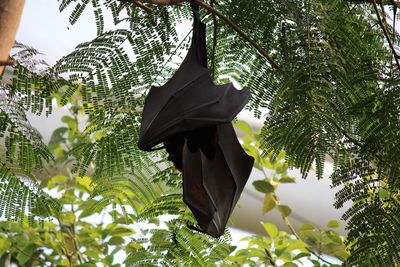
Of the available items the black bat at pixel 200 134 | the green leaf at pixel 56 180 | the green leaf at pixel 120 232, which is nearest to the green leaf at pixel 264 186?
the green leaf at pixel 120 232

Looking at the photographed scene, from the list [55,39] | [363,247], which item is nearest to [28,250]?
[55,39]

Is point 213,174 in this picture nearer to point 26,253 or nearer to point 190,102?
point 190,102

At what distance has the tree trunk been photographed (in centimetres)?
114

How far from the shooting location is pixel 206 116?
1128mm

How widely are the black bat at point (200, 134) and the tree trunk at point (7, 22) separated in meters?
0.22

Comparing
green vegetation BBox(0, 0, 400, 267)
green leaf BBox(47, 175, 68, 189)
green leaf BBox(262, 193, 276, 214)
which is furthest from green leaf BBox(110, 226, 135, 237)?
green vegetation BBox(0, 0, 400, 267)

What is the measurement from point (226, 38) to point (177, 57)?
3.6 inches

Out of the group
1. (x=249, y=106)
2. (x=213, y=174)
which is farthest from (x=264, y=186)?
(x=213, y=174)

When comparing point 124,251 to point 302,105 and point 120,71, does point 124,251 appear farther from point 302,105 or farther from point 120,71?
point 302,105

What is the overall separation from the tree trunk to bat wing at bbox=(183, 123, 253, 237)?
28 centimetres

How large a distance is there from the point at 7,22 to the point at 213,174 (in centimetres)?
36

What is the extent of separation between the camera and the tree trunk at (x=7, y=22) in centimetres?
114

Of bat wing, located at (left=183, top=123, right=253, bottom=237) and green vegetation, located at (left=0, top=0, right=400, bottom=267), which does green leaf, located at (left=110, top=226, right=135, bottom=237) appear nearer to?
green vegetation, located at (left=0, top=0, right=400, bottom=267)

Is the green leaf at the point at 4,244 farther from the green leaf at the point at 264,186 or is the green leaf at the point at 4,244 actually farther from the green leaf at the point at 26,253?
the green leaf at the point at 264,186
